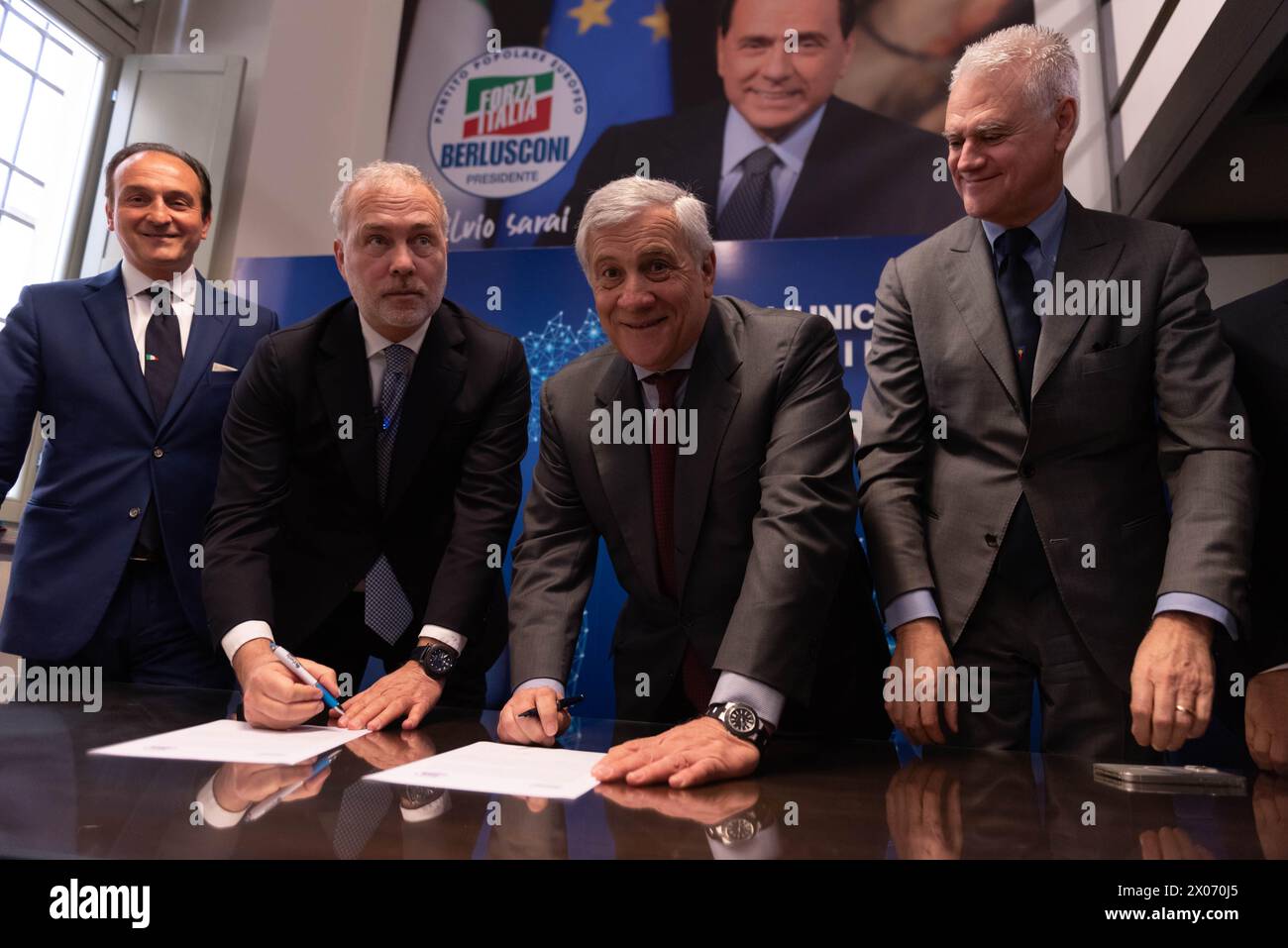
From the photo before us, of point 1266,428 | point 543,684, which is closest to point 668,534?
point 543,684

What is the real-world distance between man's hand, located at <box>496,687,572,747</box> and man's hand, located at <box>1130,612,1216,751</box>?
866mm

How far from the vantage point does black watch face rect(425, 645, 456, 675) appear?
1804mm

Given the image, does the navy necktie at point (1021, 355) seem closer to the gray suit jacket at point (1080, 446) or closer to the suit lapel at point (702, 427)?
the gray suit jacket at point (1080, 446)

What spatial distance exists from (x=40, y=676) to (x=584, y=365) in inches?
55.3

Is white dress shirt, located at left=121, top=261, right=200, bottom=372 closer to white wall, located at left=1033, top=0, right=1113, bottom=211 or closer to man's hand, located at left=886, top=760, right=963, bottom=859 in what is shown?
A: man's hand, located at left=886, top=760, right=963, bottom=859

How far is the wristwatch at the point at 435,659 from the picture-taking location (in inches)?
70.8

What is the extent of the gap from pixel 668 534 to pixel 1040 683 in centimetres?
70

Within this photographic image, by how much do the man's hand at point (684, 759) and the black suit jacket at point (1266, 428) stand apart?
87 cm

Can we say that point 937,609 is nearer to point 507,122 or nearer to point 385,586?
point 385,586
